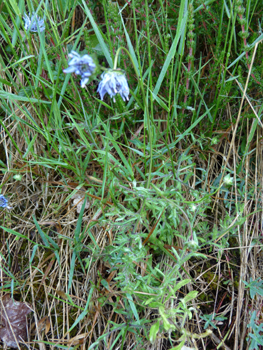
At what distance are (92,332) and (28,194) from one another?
0.86m

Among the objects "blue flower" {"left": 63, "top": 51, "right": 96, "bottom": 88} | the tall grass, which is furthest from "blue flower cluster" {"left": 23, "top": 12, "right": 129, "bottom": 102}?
the tall grass

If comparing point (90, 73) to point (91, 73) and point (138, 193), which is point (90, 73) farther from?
point (138, 193)

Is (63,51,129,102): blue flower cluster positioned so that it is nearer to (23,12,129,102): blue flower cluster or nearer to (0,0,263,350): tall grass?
(23,12,129,102): blue flower cluster

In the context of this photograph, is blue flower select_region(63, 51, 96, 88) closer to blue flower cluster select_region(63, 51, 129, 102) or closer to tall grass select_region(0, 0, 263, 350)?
blue flower cluster select_region(63, 51, 129, 102)

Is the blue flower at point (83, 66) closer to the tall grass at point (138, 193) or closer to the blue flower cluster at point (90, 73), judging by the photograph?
the blue flower cluster at point (90, 73)

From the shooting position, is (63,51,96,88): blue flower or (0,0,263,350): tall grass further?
(0,0,263,350): tall grass

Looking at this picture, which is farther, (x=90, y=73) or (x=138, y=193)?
(x=138, y=193)

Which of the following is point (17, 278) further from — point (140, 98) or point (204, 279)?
point (140, 98)

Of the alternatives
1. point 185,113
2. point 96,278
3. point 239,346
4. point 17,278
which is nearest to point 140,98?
point 185,113

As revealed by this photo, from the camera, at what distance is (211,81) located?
158cm

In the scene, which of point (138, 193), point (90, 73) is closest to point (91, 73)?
point (90, 73)

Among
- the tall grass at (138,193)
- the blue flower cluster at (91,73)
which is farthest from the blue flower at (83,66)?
the tall grass at (138,193)

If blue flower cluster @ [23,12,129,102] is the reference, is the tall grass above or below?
below

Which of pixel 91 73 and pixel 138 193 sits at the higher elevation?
pixel 91 73
